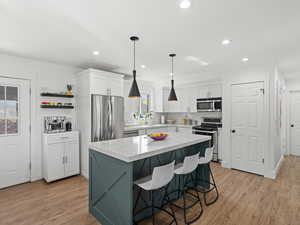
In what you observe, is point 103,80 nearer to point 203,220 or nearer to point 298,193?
point 203,220

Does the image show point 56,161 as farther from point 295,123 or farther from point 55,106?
point 295,123

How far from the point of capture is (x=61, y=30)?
7.32 ft

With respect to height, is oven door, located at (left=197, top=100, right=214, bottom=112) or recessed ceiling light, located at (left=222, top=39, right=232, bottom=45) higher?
recessed ceiling light, located at (left=222, top=39, right=232, bottom=45)

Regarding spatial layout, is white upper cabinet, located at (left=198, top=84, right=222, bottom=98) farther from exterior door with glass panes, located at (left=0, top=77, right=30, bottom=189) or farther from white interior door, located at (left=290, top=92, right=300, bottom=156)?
exterior door with glass panes, located at (left=0, top=77, right=30, bottom=189)

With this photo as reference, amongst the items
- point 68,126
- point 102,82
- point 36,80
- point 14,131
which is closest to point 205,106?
point 102,82

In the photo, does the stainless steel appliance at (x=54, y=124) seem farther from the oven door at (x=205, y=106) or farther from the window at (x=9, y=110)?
the oven door at (x=205, y=106)

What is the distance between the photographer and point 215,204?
2584 millimetres

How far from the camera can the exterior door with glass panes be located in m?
3.16

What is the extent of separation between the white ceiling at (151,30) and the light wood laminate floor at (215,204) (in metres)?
2.54

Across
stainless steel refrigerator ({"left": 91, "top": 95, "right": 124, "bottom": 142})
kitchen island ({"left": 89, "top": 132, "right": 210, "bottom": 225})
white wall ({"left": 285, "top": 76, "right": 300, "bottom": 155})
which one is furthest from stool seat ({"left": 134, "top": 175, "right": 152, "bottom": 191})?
white wall ({"left": 285, "top": 76, "right": 300, "bottom": 155})

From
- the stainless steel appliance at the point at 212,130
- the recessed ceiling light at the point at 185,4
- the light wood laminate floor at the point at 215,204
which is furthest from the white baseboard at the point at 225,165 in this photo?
the recessed ceiling light at the point at 185,4

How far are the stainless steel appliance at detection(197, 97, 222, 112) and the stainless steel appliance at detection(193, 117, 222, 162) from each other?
41 centimetres

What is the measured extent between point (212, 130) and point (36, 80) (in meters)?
4.53

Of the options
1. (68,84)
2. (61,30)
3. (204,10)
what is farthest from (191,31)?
(68,84)
